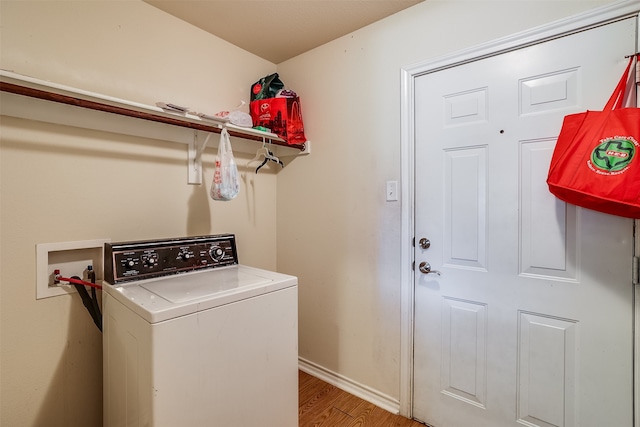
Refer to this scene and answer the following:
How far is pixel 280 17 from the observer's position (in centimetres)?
179

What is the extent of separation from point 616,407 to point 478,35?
171 cm

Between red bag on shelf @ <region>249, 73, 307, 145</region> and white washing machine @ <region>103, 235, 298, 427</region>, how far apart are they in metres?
0.96

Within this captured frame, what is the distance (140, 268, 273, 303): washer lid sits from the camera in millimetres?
1173

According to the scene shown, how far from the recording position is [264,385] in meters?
1.29

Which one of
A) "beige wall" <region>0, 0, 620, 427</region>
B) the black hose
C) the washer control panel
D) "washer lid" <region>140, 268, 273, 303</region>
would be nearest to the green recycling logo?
"beige wall" <region>0, 0, 620, 427</region>

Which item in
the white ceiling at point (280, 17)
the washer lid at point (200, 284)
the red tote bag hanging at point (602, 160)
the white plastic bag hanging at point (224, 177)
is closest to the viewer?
the red tote bag hanging at point (602, 160)

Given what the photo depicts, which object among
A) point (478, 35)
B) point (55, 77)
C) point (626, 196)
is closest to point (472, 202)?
point (626, 196)

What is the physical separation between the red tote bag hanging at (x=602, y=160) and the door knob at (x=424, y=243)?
2.07ft

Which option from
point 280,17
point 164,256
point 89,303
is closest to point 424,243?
point 164,256

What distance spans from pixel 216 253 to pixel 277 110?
3.38 feet

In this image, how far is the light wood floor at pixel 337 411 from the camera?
Answer: 1696 millimetres

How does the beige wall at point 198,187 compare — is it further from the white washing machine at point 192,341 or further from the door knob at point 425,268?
the white washing machine at point 192,341

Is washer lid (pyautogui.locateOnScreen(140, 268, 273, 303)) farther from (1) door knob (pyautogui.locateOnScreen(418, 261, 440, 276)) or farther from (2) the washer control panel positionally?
Answer: (1) door knob (pyautogui.locateOnScreen(418, 261, 440, 276))

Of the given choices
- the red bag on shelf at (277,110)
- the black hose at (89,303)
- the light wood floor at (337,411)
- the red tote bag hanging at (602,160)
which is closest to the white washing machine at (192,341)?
the black hose at (89,303)
